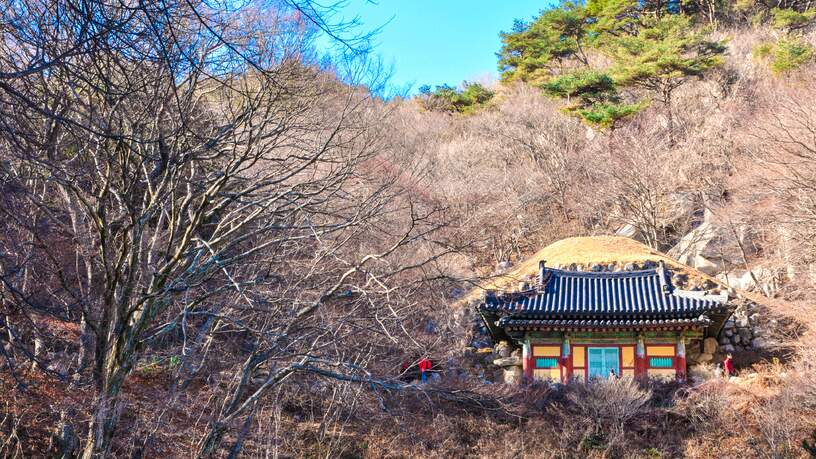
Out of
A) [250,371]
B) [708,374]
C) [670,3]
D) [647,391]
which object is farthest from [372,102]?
[670,3]

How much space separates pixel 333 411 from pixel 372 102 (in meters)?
7.98

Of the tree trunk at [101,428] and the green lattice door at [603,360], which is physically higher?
the green lattice door at [603,360]

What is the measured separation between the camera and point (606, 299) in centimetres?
1667

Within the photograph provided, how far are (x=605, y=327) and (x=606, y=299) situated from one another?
98 centimetres

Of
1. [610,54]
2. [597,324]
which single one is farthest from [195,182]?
[610,54]

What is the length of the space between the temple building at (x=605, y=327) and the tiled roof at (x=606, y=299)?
22mm

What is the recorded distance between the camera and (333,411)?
14.3 meters

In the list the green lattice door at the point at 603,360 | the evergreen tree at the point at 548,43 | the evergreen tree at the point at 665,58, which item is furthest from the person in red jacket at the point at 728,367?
the evergreen tree at the point at 548,43

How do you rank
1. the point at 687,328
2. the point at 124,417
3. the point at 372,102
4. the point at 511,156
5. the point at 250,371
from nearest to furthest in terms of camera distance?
the point at 250,371 < the point at 372,102 < the point at 124,417 < the point at 687,328 < the point at 511,156

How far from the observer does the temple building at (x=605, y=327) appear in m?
15.8

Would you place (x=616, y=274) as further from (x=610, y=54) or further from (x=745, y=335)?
(x=610, y=54)

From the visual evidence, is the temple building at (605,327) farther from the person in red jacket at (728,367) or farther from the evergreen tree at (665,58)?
the evergreen tree at (665,58)

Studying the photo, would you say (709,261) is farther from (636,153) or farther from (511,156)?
(511,156)

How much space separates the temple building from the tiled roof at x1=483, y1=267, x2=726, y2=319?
22mm
